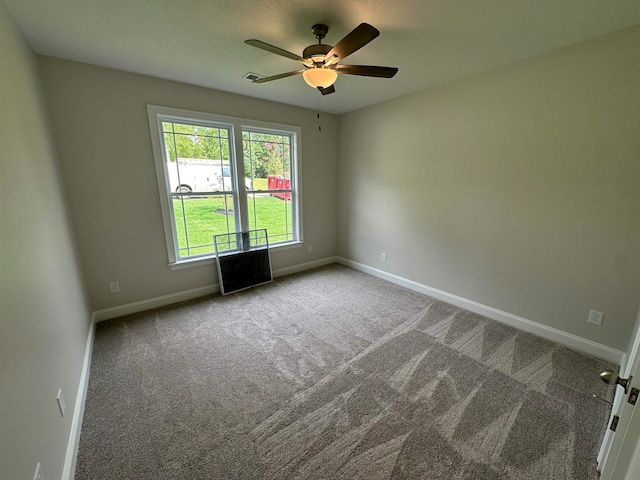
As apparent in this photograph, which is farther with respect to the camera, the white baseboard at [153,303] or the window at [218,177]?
the window at [218,177]

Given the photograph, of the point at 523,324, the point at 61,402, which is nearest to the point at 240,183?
the point at 61,402

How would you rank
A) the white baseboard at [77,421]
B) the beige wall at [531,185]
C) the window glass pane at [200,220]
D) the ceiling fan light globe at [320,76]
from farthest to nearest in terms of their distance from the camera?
the window glass pane at [200,220]
the beige wall at [531,185]
the ceiling fan light globe at [320,76]
the white baseboard at [77,421]

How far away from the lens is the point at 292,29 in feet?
6.15

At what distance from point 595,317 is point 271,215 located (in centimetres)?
363

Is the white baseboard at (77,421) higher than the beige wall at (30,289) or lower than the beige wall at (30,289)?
lower

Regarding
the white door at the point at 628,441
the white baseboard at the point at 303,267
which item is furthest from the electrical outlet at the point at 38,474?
the white baseboard at the point at 303,267

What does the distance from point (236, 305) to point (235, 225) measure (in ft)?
3.56

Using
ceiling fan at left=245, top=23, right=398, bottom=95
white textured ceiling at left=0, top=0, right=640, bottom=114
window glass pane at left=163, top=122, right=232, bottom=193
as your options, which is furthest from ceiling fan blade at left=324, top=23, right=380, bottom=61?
window glass pane at left=163, top=122, right=232, bottom=193

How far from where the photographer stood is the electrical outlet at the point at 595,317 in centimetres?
218

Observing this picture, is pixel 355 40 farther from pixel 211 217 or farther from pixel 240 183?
pixel 211 217

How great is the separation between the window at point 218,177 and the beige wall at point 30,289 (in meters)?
0.98

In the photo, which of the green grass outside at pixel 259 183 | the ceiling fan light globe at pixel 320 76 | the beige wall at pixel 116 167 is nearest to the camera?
the ceiling fan light globe at pixel 320 76

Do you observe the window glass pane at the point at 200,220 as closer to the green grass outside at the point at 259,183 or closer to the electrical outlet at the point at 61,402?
the green grass outside at the point at 259,183

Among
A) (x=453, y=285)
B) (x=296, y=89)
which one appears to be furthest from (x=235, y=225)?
(x=453, y=285)
